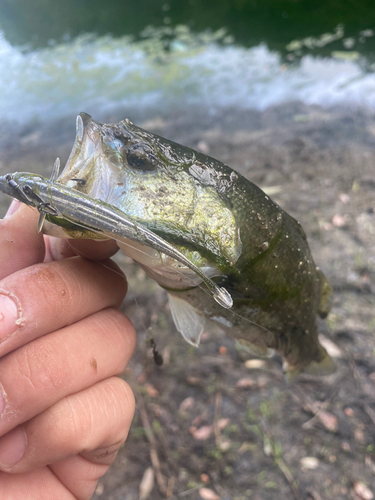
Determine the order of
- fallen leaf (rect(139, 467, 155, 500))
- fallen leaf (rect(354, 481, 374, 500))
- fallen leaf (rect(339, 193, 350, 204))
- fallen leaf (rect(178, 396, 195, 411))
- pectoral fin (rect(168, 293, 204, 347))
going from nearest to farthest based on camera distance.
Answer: pectoral fin (rect(168, 293, 204, 347)), fallen leaf (rect(354, 481, 374, 500)), fallen leaf (rect(139, 467, 155, 500)), fallen leaf (rect(178, 396, 195, 411)), fallen leaf (rect(339, 193, 350, 204))

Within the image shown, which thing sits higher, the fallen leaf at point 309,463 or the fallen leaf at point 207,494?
the fallen leaf at point 309,463

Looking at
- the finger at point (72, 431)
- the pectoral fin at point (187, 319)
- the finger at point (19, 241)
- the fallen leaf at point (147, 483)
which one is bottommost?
the fallen leaf at point (147, 483)

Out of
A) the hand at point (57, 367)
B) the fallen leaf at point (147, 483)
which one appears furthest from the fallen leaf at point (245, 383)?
the hand at point (57, 367)

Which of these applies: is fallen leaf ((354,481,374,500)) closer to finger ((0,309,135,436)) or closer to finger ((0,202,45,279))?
finger ((0,309,135,436))

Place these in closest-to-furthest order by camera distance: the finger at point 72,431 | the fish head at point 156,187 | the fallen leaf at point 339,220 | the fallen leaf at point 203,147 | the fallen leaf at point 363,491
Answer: the fish head at point 156,187
the finger at point 72,431
the fallen leaf at point 363,491
the fallen leaf at point 339,220
the fallen leaf at point 203,147

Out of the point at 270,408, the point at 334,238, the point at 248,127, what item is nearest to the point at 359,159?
the point at 334,238

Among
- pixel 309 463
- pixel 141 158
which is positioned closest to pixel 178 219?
pixel 141 158

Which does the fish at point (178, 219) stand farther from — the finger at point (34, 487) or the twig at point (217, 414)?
the twig at point (217, 414)

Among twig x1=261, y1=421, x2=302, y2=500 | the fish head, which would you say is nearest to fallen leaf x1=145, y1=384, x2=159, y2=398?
twig x1=261, y1=421, x2=302, y2=500

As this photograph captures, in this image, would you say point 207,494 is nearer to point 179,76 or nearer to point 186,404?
point 186,404
